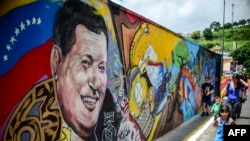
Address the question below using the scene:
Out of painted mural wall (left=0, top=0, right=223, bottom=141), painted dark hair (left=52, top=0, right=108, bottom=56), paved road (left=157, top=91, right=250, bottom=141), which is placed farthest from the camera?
paved road (left=157, top=91, right=250, bottom=141)

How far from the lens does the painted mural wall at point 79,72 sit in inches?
155

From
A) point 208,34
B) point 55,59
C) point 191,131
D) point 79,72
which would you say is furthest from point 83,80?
point 208,34

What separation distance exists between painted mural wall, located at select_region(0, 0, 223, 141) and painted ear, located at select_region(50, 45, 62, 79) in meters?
0.01

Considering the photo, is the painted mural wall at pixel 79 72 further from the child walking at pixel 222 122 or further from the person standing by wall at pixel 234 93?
the person standing by wall at pixel 234 93

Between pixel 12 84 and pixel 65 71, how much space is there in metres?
0.99

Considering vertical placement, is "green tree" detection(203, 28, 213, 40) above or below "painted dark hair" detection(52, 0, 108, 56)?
above

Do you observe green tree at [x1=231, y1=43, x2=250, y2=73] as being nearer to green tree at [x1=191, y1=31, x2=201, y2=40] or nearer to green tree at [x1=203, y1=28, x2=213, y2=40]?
green tree at [x1=191, y1=31, x2=201, y2=40]

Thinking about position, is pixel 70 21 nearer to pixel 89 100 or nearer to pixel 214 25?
pixel 89 100

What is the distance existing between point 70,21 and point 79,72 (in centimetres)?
69

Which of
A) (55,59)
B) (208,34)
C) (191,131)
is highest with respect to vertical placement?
(208,34)

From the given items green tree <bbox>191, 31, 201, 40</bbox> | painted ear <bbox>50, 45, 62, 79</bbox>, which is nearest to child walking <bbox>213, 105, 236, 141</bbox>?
painted ear <bbox>50, 45, 62, 79</bbox>

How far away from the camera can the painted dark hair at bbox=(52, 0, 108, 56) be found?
181 inches

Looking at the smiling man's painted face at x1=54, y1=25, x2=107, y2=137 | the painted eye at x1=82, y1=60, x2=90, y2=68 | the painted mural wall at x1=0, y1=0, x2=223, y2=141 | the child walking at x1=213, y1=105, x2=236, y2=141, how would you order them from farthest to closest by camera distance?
the child walking at x1=213, y1=105, x2=236, y2=141 → the painted eye at x1=82, y1=60, x2=90, y2=68 → the smiling man's painted face at x1=54, y1=25, x2=107, y2=137 → the painted mural wall at x1=0, y1=0, x2=223, y2=141

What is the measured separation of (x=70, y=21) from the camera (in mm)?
4887
